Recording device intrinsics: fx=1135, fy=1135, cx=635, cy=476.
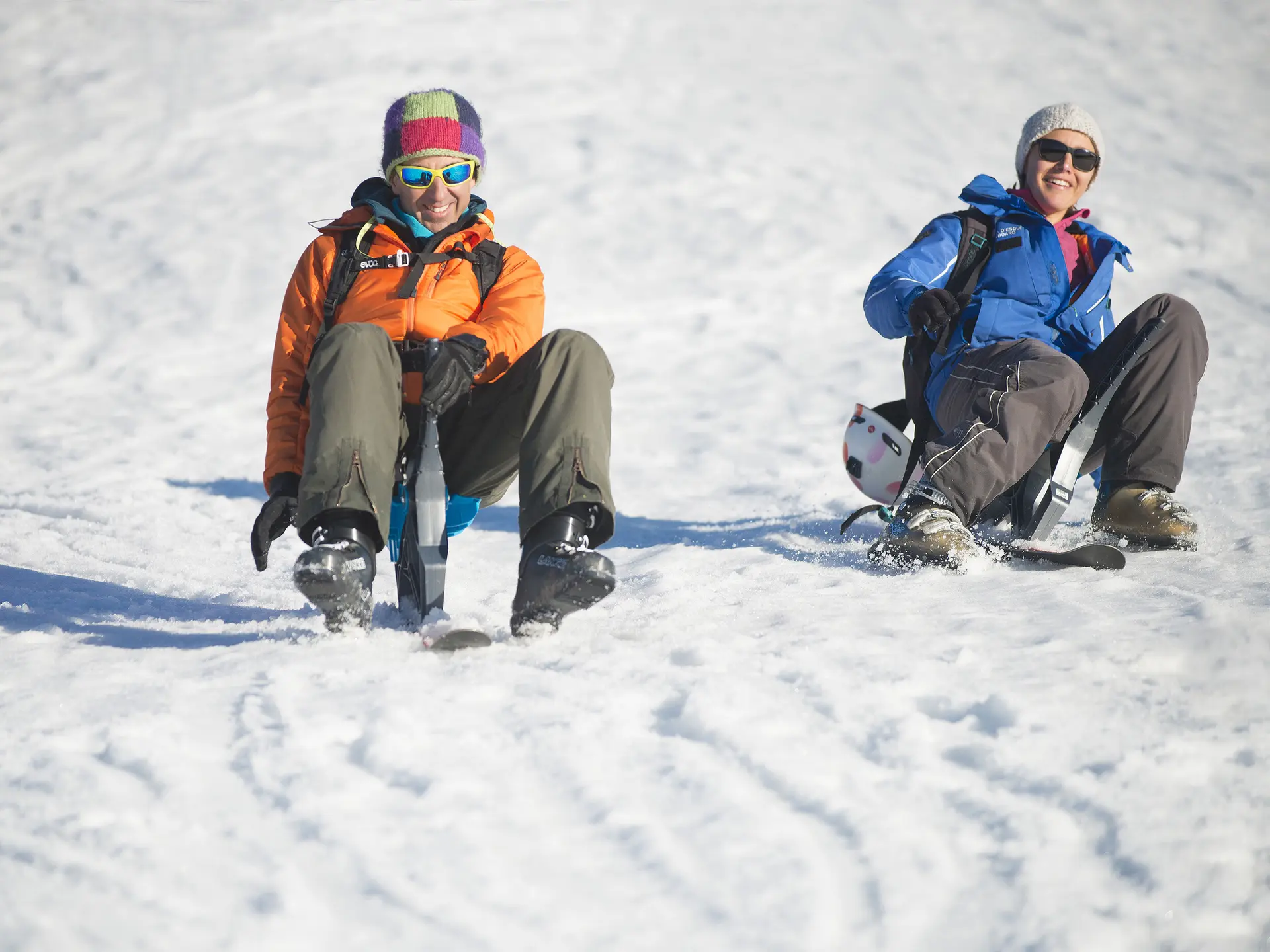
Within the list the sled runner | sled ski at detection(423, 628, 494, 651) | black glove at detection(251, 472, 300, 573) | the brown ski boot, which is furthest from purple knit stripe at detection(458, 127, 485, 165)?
the brown ski boot

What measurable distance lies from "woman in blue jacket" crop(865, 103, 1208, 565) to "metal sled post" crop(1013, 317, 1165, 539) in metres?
0.05

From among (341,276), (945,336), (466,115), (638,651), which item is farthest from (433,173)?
(945,336)

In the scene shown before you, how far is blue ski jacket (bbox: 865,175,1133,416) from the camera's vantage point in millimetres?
3752

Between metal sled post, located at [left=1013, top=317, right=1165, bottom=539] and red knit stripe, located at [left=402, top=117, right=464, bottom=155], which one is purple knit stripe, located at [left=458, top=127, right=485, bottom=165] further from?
metal sled post, located at [left=1013, top=317, right=1165, bottom=539]

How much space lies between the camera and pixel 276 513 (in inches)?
112

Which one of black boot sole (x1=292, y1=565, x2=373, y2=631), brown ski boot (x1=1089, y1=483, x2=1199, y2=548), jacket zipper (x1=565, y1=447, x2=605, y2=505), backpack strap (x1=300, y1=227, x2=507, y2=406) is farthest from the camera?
brown ski boot (x1=1089, y1=483, x2=1199, y2=548)

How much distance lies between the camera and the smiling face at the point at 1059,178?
3.84 metres

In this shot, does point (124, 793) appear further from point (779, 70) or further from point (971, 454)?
point (779, 70)

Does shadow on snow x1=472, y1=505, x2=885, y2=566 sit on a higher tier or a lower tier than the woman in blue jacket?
lower

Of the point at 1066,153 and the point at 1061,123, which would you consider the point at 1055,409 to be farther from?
the point at 1061,123

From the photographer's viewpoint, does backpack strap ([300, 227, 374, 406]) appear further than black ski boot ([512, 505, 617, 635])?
Yes

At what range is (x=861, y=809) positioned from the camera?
6.45 feet

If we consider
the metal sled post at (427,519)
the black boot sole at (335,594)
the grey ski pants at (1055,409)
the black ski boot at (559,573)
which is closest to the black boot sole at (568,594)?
the black ski boot at (559,573)

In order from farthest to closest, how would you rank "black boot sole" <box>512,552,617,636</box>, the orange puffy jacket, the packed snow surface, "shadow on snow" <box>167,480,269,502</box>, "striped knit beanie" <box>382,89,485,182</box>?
"shadow on snow" <box>167,480,269,502</box>, "striped knit beanie" <box>382,89,485,182</box>, the orange puffy jacket, "black boot sole" <box>512,552,617,636</box>, the packed snow surface
